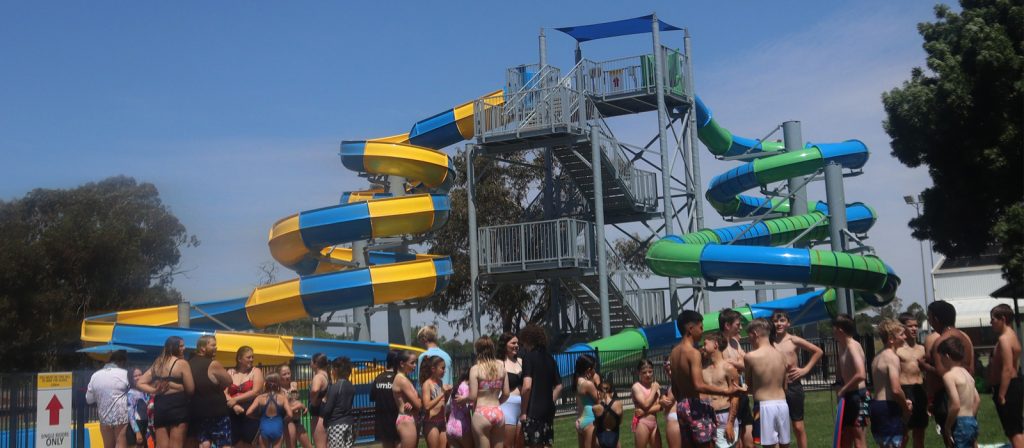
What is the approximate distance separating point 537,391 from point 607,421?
3.45ft

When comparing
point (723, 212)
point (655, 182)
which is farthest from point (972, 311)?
point (655, 182)

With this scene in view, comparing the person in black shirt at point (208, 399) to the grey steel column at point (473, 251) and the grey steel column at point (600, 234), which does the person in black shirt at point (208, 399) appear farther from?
the grey steel column at point (600, 234)

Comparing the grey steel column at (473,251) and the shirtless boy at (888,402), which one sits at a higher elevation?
the grey steel column at (473,251)

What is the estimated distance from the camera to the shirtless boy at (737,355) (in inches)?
422

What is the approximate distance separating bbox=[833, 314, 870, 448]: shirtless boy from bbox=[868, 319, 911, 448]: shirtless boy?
0.17 m

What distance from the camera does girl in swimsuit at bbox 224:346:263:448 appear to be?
11695 millimetres

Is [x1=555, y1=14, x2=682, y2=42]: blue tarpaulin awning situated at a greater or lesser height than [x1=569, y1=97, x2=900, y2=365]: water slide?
greater

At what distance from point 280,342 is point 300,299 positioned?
1.59 m

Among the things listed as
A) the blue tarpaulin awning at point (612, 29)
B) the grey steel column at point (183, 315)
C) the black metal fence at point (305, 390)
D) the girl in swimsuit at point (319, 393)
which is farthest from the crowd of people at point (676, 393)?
the blue tarpaulin awning at point (612, 29)

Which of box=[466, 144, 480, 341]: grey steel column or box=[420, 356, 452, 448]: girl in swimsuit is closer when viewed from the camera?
box=[420, 356, 452, 448]: girl in swimsuit

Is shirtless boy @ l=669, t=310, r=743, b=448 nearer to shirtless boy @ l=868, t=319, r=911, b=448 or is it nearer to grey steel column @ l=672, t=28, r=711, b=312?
shirtless boy @ l=868, t=319, r=911, b=448

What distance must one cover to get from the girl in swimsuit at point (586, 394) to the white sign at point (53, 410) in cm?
751

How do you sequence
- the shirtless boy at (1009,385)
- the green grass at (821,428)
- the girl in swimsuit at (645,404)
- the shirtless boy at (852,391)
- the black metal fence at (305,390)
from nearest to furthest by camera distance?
the shirtless boy at (1009,385) → the shirtless boy at (852,391) → the girl in swimsuit at (645,404) → the green grass at (821,428) → the black metal fence at (305,390)

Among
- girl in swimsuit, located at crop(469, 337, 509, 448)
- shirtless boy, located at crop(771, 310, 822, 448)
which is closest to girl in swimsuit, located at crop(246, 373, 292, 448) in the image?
girl in swimsuit, located at crop(469, 337, 509, 448)
